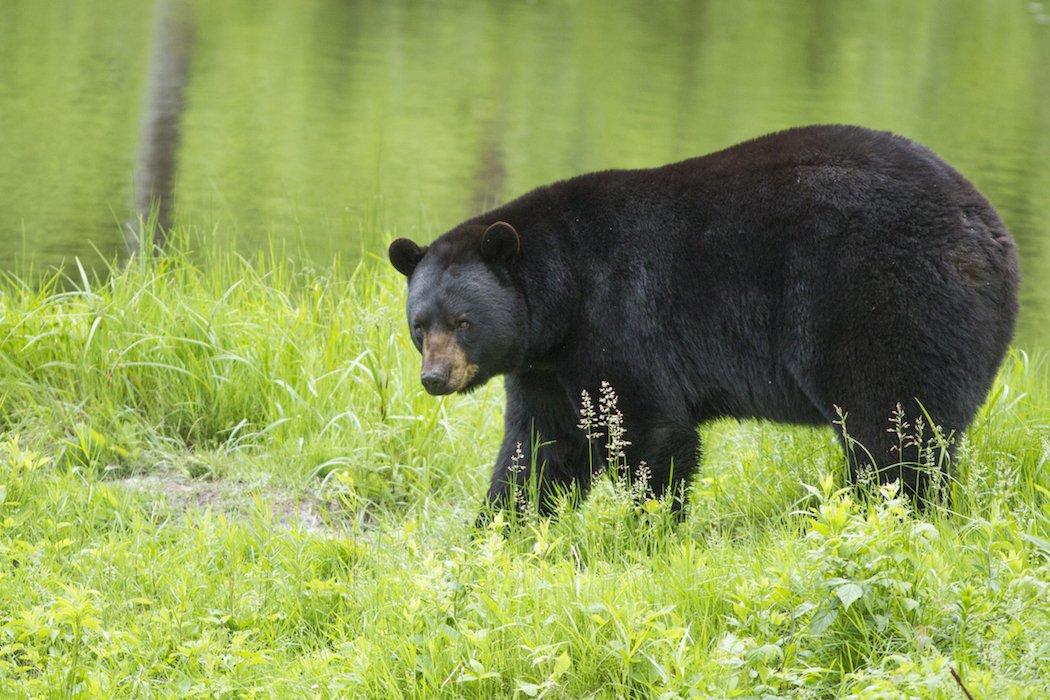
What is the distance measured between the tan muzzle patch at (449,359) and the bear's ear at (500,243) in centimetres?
37

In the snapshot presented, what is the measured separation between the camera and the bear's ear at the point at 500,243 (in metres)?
5.16

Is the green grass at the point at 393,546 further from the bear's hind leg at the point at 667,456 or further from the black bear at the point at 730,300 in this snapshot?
the black bear at the point at 730,300

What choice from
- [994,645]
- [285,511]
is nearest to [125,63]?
[285,511]

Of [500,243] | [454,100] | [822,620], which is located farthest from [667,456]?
[454,100]

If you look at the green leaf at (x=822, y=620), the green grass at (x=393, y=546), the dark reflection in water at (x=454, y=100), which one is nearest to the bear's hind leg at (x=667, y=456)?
the green grass at (x=393, y=546)

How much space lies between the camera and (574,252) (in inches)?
209

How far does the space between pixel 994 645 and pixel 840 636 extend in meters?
0.40

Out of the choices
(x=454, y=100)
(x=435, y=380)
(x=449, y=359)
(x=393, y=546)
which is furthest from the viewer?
(x=454, y=100)

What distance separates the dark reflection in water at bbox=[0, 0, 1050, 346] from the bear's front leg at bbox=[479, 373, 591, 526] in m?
3.77

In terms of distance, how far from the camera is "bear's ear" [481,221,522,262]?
5164mm

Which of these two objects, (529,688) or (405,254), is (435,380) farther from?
(529,688)

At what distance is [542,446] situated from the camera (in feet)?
17.4

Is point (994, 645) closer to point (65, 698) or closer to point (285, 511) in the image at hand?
point (65, 698)

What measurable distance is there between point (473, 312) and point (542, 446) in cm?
62
